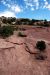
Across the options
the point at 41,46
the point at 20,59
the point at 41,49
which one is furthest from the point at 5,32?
the point at 20,59

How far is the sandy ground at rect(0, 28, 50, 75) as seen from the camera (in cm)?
1845

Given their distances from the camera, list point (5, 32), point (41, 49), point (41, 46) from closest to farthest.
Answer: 1. point (41, 49)
2. point (41, 46)
3. point (5, 32)

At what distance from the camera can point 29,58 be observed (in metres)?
20.6

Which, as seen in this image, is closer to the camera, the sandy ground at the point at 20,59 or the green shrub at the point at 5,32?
the sandy ground at the point at 20,59

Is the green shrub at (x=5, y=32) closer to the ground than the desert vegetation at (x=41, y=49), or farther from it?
farther from it

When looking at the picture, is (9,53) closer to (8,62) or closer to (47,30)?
(8,62)

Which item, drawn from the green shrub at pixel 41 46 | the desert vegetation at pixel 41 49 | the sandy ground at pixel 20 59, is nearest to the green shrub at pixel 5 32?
the sandy ground at pixel 20 59

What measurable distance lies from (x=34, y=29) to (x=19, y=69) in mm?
13190

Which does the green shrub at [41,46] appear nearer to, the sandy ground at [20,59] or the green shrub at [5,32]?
the sandy ground at [20,59]

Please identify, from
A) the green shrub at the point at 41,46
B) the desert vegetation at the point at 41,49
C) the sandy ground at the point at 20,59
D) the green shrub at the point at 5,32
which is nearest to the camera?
the sandy ground at the point at 20,59

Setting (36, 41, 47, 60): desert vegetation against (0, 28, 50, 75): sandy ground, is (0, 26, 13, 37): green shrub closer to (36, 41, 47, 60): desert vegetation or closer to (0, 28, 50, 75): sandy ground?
(0, 28, 50, 75): sandy ground

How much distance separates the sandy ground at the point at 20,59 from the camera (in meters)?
18.5

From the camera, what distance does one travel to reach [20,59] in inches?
794

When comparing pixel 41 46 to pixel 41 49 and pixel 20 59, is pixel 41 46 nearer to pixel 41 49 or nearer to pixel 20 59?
pixel 41 49
